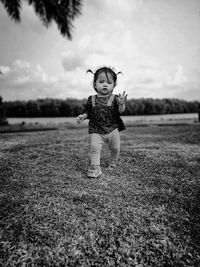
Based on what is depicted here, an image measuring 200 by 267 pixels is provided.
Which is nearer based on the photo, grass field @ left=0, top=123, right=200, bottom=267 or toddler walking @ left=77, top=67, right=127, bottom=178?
grass field @ left=0, top=123, right=200, bottom=267

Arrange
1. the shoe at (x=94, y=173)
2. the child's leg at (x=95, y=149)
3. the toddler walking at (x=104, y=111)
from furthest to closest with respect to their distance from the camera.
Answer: the toddler walking at (x=104, y=111), the child's leg at (x=95, y=149), the shoe at (x=94, y=173)

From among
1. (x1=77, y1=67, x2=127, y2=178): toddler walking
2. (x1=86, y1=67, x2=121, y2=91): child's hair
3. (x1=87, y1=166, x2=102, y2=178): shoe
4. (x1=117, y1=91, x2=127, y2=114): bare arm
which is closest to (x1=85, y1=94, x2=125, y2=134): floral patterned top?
(x1=77, y1=67, x2=127, y2=178): toddler walking

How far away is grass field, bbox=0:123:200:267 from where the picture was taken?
1302 mm

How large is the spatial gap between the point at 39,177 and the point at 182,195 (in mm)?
1781

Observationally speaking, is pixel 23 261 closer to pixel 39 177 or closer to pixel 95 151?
pixel 39 177

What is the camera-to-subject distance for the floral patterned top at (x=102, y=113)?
309cm

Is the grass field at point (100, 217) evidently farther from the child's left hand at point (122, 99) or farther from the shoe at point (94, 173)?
the child's left hand at point (122, 99)

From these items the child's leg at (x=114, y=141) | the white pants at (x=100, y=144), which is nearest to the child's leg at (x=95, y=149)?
the white pants at (x=100, y=144)

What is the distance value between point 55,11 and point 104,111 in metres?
6.18

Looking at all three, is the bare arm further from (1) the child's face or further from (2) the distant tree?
(2) the distant tree

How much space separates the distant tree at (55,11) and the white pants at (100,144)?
5883 mm

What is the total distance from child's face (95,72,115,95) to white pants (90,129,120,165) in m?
0.65

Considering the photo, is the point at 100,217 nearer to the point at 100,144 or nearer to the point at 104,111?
the point at 100,144

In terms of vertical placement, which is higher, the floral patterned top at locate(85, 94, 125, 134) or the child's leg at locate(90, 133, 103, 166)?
the floral patterned top at locate(85, 94, 125, 134)
